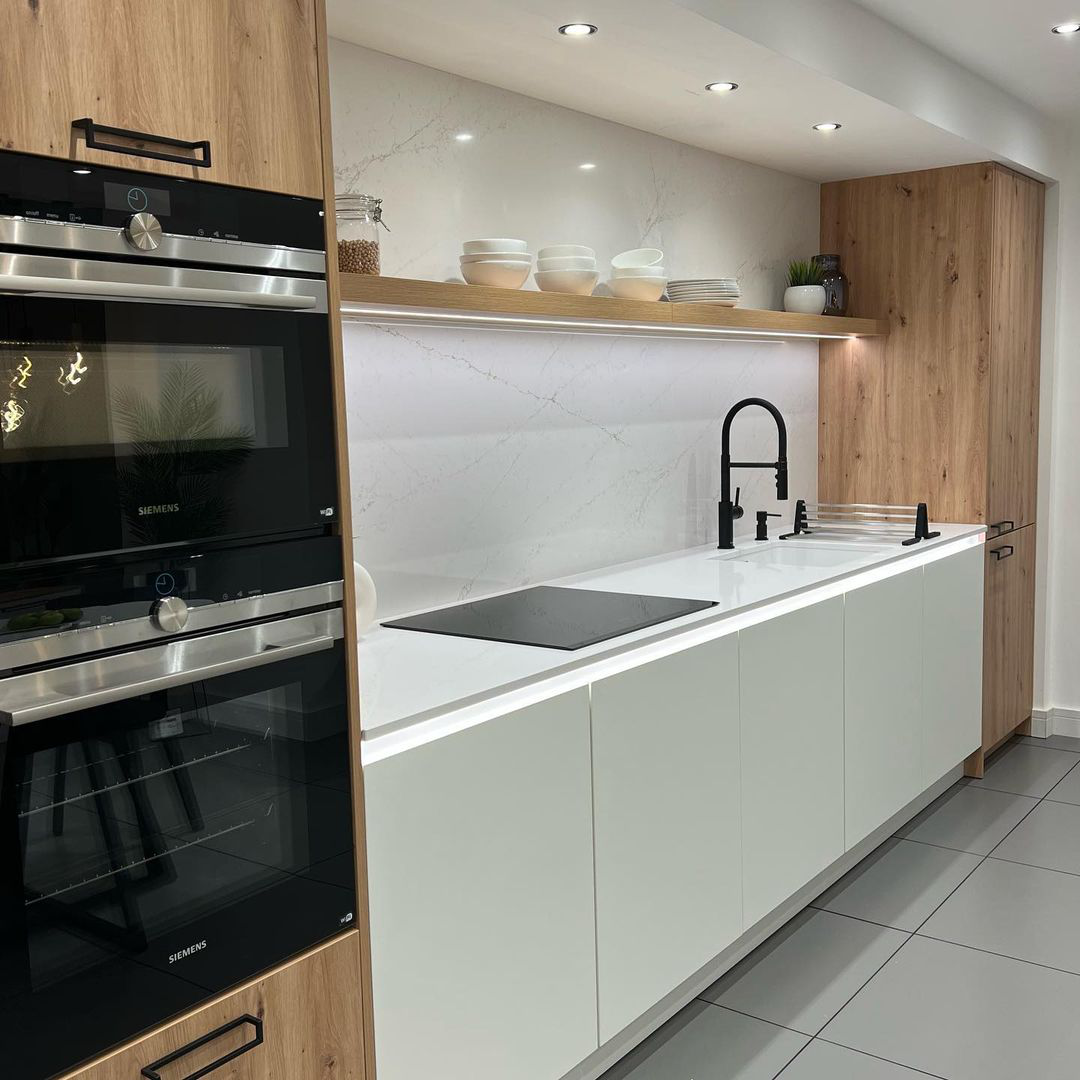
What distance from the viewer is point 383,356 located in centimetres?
263

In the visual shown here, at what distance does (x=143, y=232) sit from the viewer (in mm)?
1403

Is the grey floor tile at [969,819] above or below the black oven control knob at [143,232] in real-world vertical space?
below

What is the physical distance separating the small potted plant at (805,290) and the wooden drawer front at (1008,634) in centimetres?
111

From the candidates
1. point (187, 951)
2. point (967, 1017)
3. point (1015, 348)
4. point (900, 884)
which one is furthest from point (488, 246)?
point (1015, 348)

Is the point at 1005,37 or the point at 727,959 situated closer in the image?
the point at 727,959

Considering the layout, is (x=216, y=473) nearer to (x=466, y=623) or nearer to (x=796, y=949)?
(x=466, y=623)

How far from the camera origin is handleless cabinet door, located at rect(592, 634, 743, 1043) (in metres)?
2.31

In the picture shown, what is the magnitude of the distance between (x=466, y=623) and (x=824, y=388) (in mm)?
2384

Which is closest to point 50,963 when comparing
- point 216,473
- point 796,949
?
point 216,473

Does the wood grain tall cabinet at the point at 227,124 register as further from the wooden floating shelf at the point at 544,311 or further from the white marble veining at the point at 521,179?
the white marble veining at the point at 521,179

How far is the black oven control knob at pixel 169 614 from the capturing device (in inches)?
57.2

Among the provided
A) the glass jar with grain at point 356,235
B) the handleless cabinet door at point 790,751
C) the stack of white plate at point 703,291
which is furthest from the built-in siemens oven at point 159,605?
the stack of white plate at point 703,291

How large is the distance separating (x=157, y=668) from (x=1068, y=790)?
374 centimetres

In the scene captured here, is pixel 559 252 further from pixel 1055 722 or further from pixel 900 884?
pixel 1055 722
